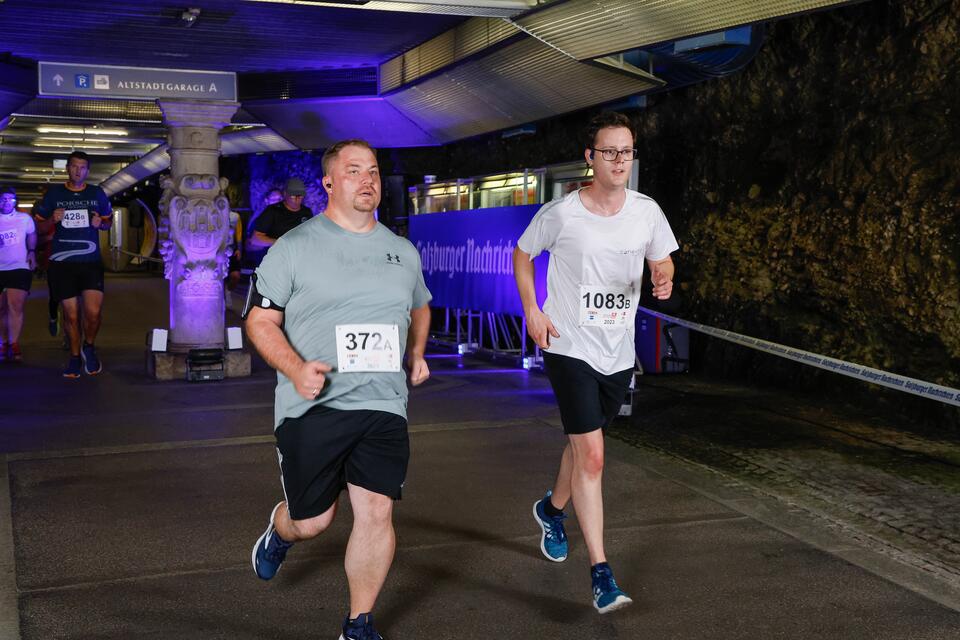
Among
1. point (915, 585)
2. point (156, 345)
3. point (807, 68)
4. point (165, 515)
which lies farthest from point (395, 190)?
point (915, 585)

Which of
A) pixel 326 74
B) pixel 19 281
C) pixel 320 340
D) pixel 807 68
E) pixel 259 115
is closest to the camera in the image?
pixel 320 340

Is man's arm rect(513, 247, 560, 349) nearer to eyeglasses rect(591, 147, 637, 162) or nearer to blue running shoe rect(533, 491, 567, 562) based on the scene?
eyeglasses rect(591, 147, 637, 162)

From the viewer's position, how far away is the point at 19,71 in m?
13.0

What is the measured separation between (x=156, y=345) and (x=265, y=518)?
5936mm

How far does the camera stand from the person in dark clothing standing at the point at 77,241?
10.4 m

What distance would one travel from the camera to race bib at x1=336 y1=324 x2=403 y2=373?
370cm

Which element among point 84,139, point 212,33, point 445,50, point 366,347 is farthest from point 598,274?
point 84,139

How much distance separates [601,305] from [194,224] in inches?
295

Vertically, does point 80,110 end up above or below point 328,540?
above

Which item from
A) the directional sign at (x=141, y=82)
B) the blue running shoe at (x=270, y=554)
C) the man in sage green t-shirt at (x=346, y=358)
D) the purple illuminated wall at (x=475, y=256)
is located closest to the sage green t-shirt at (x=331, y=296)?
the man in sage green t-shirt at (x=346, y=358)

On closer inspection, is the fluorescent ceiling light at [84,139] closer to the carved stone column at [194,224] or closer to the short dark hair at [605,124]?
the carved stone column at [194,224]

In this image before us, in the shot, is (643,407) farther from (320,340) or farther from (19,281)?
(19,281)

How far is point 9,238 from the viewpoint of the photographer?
39.3ft

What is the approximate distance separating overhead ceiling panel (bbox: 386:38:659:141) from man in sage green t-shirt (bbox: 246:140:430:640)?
7.68 meters
